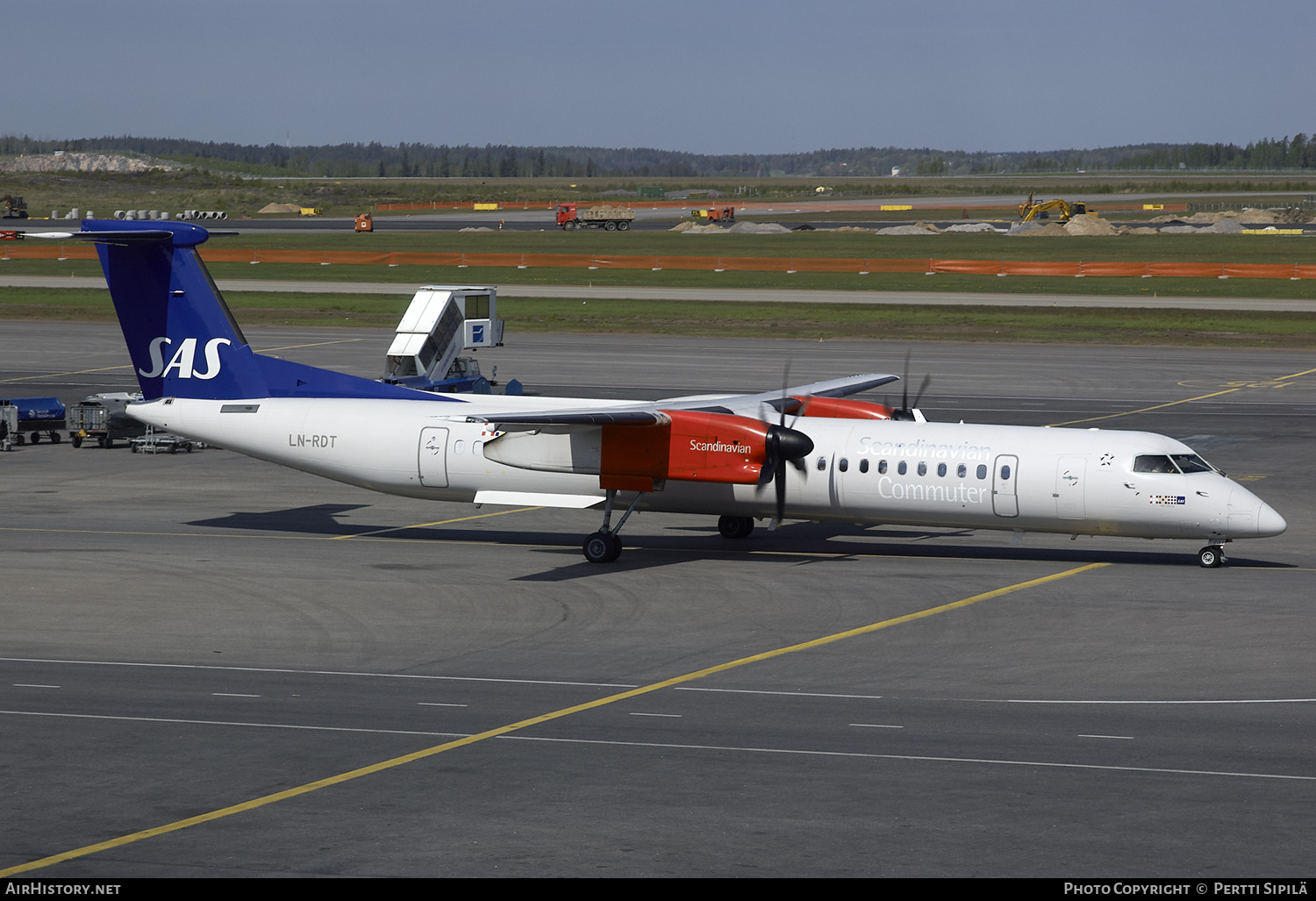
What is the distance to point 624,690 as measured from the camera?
18891 mm

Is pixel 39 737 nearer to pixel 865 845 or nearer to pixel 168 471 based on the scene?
pixel 865 845

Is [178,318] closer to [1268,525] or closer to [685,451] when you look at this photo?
[685,451]

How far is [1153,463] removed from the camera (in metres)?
25.8

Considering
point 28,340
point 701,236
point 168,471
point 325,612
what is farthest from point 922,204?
point 325,612

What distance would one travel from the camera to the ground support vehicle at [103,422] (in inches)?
1592

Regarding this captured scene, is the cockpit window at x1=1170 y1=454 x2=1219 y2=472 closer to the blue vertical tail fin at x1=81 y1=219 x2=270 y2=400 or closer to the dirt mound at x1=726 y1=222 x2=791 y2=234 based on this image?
the blue vertical tail fin at x1=81 y1=219 x2=270 y2=400

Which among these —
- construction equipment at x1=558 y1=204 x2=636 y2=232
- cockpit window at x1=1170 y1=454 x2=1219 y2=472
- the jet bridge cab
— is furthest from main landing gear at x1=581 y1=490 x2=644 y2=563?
construction equipment at x1=558 y1=204 x2=636 y2=232

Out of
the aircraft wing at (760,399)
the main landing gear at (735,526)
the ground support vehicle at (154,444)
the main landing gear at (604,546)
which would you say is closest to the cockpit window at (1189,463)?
the aircraft wing at (760,399)

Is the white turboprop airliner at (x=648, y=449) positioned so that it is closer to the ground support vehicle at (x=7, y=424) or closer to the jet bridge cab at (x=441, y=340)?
the ground support vehicle at (x=7, y=424)

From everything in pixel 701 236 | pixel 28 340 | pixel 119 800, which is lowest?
pixel 119 800

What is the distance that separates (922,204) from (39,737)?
183061 mm

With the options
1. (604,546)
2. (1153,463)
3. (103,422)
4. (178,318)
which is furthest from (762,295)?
(1153,463)

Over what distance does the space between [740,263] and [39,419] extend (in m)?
60.3

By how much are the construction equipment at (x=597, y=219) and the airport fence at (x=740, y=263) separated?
3384cm
